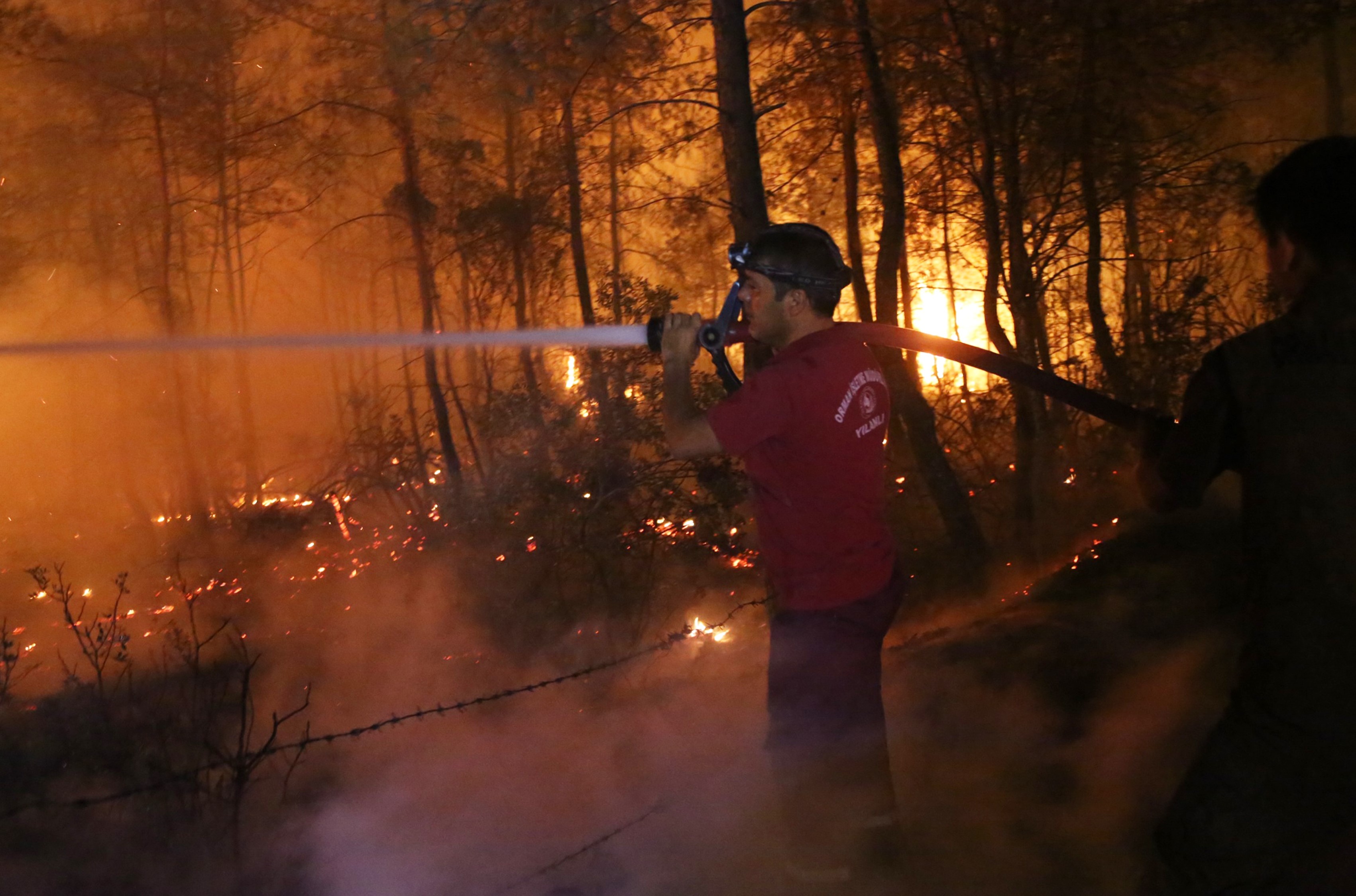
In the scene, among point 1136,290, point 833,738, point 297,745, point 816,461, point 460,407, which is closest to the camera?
point 816,461

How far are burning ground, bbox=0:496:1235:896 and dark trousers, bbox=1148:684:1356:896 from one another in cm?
125

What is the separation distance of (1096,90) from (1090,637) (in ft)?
16.2

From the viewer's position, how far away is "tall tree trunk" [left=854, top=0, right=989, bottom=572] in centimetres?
786

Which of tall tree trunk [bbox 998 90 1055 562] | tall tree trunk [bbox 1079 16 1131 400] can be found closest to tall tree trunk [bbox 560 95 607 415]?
tall tree trunk [bbox 998 90 1055 562]

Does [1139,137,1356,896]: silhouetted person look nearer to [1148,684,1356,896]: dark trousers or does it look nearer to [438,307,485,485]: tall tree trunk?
[1148,684,1356,896]: dark trousers

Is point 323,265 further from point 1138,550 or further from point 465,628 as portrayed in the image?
point 1138,550

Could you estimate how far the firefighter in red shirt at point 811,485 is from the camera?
2.61 meters

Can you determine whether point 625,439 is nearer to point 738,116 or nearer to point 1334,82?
point 738,116

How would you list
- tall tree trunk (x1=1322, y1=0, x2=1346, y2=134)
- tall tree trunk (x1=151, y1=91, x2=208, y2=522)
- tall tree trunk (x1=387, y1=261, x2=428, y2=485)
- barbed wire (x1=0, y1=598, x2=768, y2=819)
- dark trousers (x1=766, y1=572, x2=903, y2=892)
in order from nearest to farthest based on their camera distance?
dark trousers (x1=766, y1=572, x2=903, y2=892), barbed wire (x1=0, y1=598, x2=768, y2=819), tall tree trunk (x1=1322, y1=0, x2=1346, y2=134), tall tree trunk (x1=387, y1=261, x2=428, y2=485), tall tree trunk (x1=151, y1=91, x2=208, y2=522)

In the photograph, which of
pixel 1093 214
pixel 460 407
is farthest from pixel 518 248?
pixel 1093 214

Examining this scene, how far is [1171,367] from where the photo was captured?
8430mm

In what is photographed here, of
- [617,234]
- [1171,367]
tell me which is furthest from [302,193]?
[1171,367]

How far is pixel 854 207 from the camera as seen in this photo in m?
10.2

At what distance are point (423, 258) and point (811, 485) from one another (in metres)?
8.36
